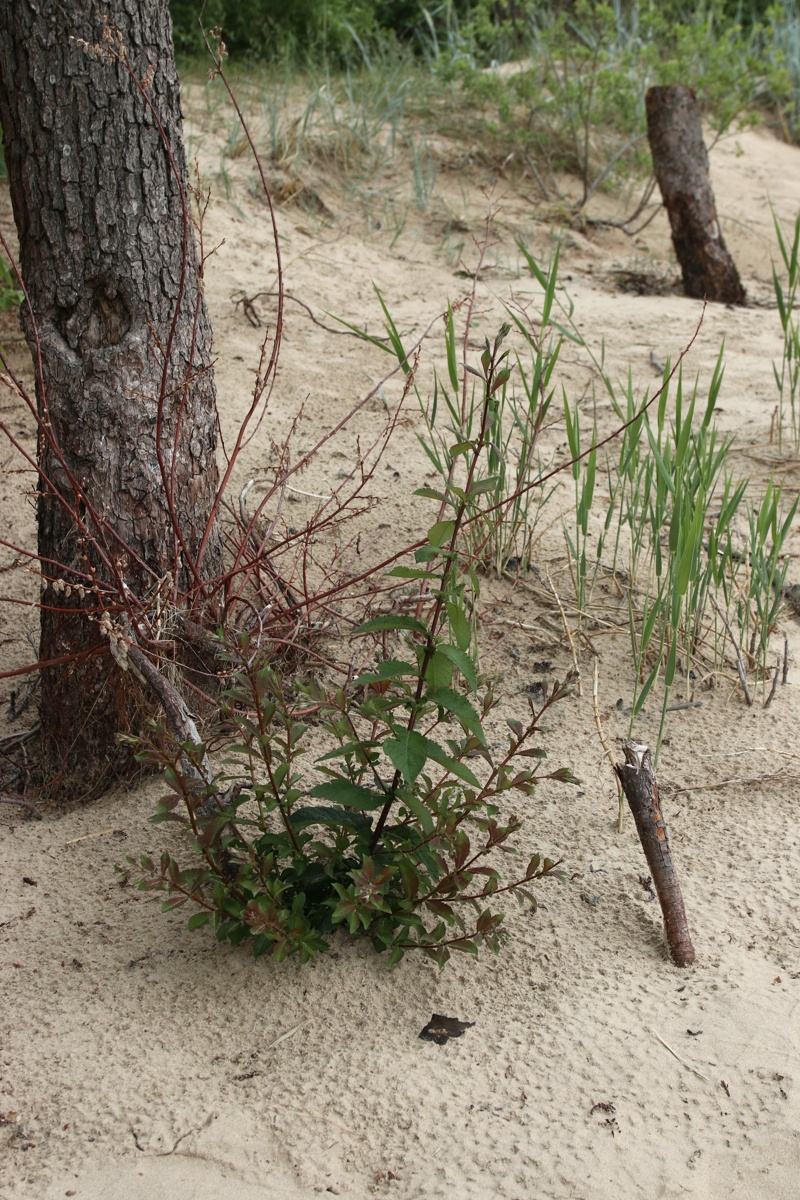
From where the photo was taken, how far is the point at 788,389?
401cm

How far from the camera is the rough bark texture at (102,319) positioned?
2.08 m

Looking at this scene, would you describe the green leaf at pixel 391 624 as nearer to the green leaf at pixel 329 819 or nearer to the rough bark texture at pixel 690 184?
the green leaf at pixel 329 819

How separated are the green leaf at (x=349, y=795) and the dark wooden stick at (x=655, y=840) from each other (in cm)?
42

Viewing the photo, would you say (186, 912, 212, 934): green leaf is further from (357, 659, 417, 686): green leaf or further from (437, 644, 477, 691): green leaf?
(437, 644, 477, 691): green leaf

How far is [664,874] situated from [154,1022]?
0.87 meters

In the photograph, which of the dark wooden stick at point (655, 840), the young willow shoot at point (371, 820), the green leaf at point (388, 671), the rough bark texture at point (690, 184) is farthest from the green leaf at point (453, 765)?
the rough bark texture at point (690, 184)

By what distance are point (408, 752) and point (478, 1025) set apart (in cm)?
48

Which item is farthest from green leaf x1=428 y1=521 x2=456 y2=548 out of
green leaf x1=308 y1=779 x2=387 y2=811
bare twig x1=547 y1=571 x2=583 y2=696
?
bare twig x1=547 y1=571 x2=583 y2=696

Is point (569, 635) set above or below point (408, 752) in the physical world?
below

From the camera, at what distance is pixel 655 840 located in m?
1.78

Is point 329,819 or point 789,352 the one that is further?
point 789,352

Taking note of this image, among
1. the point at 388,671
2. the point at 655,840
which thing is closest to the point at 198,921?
the point at 388,671

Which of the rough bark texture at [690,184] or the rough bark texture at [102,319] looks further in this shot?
the rough bark texture at [690,184]

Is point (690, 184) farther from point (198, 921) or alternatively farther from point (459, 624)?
point (198, 921)
